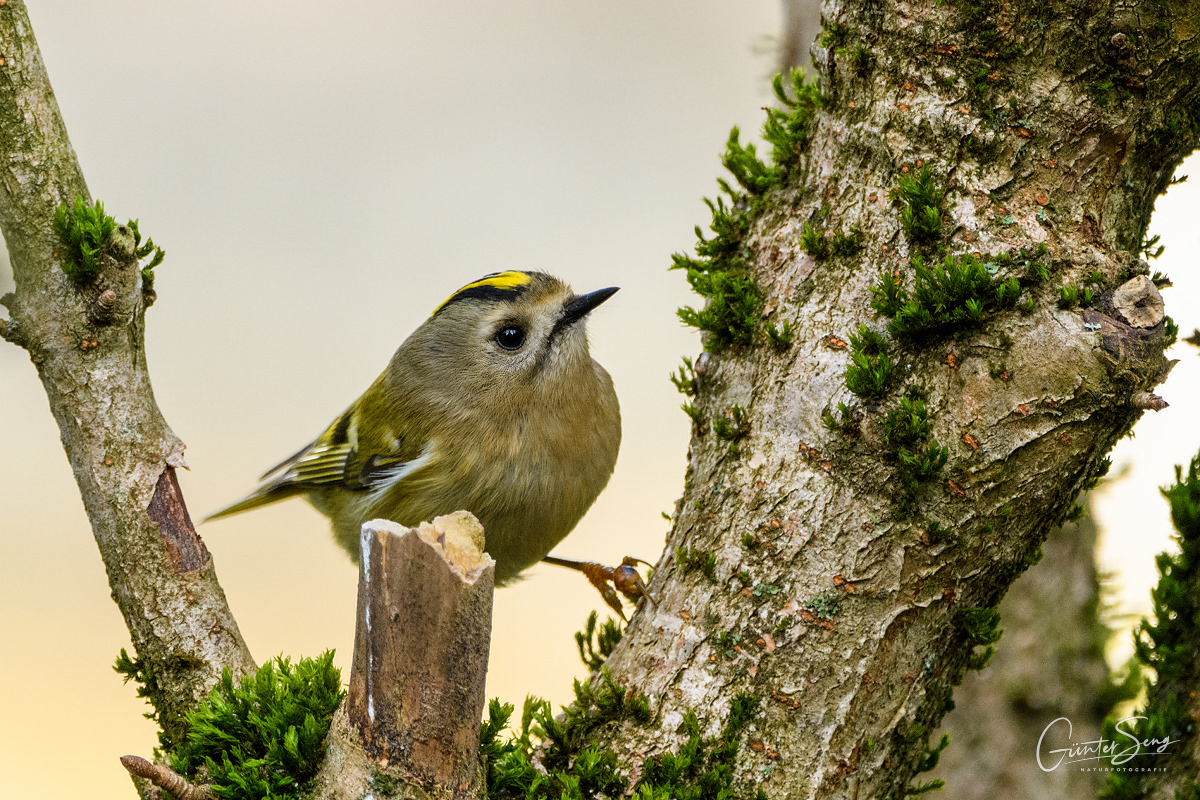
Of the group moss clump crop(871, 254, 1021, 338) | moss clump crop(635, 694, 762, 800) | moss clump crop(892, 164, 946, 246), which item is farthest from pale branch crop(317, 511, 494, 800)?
moss clump crop(892, 164, 946, 246)

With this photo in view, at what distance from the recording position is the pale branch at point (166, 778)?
1.72 meters

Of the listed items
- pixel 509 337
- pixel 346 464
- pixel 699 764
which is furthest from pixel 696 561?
pixel 346 464

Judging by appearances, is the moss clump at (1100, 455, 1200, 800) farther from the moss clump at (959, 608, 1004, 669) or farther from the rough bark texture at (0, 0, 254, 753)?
the rough bark texture at (0, 0, 254, 753)

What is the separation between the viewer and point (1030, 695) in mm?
3074

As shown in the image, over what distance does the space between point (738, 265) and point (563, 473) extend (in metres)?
0.87

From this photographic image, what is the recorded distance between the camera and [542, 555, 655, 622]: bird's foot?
271cm

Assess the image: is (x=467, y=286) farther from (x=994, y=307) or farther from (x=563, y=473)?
(x=994, y=307)

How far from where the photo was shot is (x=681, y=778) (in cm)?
193

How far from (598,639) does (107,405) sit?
1227 mm

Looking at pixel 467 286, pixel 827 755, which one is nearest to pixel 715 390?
pixel 827 755

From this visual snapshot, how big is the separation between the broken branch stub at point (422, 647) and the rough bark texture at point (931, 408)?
413 mm

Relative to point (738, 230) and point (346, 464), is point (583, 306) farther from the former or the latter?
point (346, 464)

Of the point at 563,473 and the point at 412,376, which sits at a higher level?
the point at 412,376

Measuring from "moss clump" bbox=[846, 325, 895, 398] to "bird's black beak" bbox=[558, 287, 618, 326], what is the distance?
44.9 inches
